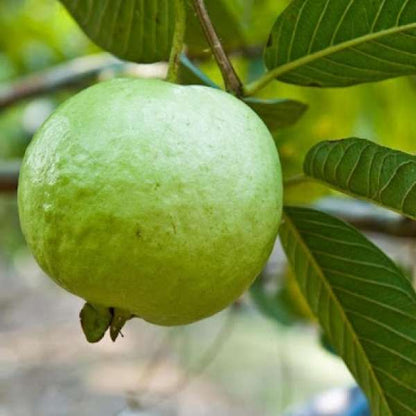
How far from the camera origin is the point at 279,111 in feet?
3.76

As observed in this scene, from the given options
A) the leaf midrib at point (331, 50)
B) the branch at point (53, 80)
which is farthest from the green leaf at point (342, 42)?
the branch at point (53, 80)

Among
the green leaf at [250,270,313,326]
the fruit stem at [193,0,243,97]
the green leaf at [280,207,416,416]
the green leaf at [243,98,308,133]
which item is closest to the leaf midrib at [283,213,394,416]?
the green leaf at [280,207,416,416]

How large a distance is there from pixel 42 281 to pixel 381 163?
7.87 m

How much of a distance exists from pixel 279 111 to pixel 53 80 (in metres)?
1.36

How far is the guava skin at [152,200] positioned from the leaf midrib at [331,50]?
0.64 ft

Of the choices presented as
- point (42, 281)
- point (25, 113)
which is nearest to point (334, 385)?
point (25, 113)

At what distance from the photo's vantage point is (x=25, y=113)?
A: 391 centimetres

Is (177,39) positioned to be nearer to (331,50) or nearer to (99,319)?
(331,50)

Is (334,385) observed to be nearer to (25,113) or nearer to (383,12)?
(25,113)

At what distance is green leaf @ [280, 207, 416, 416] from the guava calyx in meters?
0.32

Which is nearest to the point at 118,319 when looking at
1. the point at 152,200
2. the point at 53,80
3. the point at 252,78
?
the point at 152,200

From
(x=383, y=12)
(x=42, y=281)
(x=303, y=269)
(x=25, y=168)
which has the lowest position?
(x=42, y=281)

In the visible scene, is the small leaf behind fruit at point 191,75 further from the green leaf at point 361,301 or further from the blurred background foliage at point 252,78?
the green leaf at point 361,301

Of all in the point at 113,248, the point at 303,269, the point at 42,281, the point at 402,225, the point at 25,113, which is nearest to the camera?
the point at 113,248
